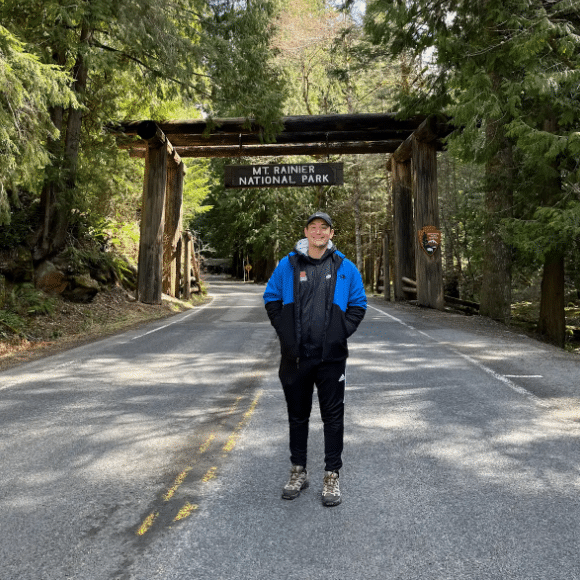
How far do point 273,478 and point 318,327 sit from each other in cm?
119

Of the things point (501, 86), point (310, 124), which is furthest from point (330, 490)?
point (310, 124)

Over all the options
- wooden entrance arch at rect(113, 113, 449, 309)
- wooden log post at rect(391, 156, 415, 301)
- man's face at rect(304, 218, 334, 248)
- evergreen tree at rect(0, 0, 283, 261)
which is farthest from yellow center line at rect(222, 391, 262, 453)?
wooden log post at rect(391, 156, 415, 301)

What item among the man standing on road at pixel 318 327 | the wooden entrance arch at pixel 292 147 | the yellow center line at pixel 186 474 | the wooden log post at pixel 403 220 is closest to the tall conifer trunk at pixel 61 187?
the wooden entrance arch at pixel 292 147

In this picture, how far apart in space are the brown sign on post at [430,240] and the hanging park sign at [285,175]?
11.6ft

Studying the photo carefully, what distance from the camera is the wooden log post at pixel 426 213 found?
19578 mm

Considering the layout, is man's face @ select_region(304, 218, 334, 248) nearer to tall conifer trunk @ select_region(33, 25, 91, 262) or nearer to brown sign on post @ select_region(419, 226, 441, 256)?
tall conifer trunk @ select_region(33, 25, 91, 262)

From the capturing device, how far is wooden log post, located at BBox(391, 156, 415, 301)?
23844 mm

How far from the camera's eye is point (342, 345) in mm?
3986

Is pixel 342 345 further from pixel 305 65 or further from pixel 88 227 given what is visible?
pixel 305 65

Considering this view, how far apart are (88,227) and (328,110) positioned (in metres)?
22.6

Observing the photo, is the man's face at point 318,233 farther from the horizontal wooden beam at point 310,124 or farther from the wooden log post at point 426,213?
the wooden log post at point 426,213

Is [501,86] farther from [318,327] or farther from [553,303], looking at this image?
[318,327]

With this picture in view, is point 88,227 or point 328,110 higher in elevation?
point 328,110

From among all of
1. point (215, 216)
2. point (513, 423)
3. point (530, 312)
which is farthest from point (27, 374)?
point (215, 216)
